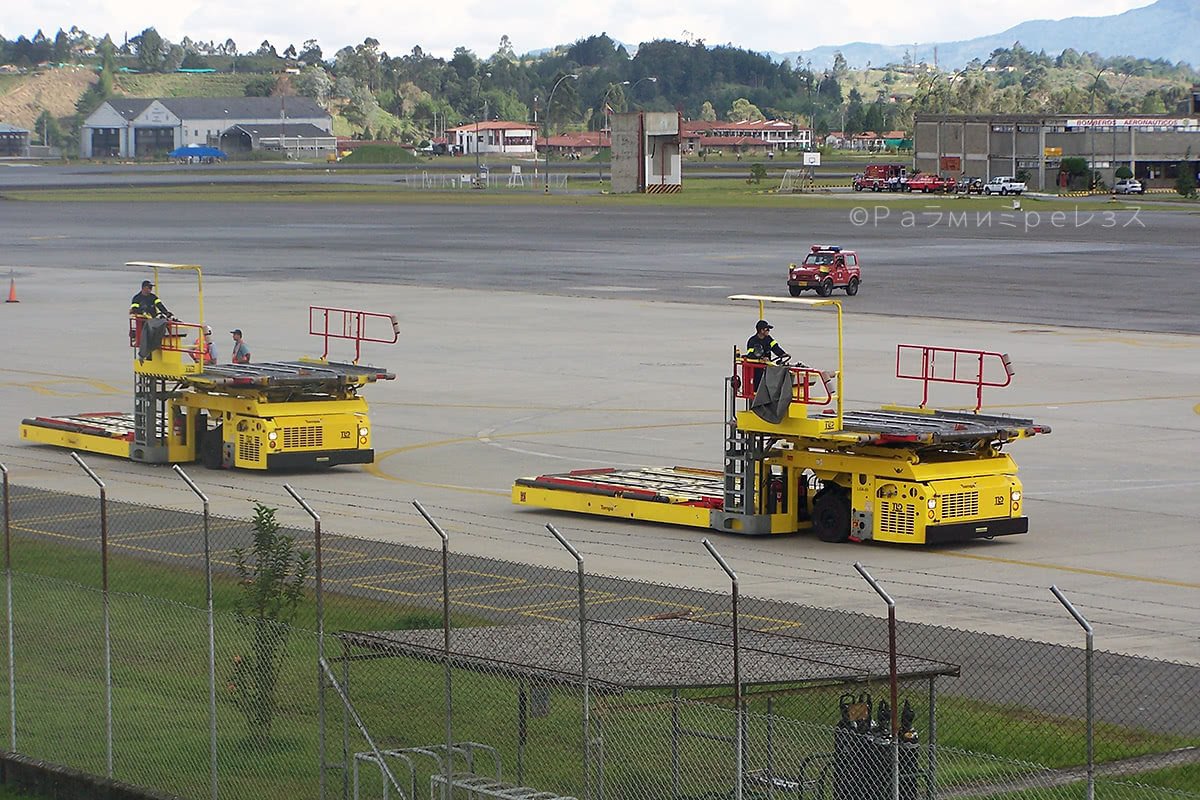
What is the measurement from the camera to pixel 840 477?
28406mm

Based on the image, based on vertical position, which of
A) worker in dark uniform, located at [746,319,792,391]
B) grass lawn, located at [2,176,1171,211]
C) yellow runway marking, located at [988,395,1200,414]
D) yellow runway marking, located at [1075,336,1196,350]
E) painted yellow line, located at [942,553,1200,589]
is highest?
grass lawn, located at [2,176,1171,211]

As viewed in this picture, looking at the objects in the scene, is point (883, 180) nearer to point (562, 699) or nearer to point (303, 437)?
point (303, 437)

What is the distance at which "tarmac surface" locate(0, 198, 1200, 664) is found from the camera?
85.6 feet

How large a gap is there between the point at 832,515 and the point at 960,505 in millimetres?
1862

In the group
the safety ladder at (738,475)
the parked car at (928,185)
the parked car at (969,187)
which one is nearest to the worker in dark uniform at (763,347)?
the safety ladder at (738,475)

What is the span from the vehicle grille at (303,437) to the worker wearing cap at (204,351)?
241 centimetres

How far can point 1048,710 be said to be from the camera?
18.9m

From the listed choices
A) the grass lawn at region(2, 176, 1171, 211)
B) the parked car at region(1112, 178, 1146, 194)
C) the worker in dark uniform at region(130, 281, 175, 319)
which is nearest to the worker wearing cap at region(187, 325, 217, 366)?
the worker in dark uniform at region(130, 281, 175, 319)

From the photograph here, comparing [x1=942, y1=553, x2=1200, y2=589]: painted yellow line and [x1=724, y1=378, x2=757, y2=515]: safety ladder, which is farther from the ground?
[x1=724, y1=378, x2=757, y2=515]: safety ladder

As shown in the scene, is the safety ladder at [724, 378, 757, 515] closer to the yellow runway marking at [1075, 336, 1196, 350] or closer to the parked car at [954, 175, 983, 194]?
the yellow runway marking at [1075, 336, 1196, 350]

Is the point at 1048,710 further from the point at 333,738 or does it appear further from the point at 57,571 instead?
the point at 57,571

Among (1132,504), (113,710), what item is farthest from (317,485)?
(113,710)

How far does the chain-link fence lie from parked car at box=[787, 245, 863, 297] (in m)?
48.9

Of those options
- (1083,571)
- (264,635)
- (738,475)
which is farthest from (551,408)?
(264,635)
